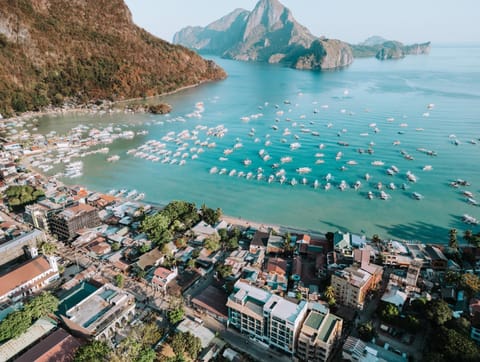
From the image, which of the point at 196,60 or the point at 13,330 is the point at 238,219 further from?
the point at 196,60

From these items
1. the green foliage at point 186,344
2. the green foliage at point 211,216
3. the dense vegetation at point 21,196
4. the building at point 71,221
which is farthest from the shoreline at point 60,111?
the green foliage at point 186,344

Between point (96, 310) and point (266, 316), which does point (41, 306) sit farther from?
point (266, 316)

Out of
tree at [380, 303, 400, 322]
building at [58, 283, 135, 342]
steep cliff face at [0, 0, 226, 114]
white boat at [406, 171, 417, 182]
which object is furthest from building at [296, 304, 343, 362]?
steep cliff face at [0, 0, 226, 114]

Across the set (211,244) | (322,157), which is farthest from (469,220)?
(211,244)

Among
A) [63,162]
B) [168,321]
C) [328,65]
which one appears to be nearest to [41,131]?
[63,162]

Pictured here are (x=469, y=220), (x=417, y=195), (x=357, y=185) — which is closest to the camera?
(x=469, y=220)

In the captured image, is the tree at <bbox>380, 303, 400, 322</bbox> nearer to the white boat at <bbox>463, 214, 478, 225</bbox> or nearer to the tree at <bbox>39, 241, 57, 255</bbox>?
the white boat at <bbox>463, 214, 478, 225</bbox>
